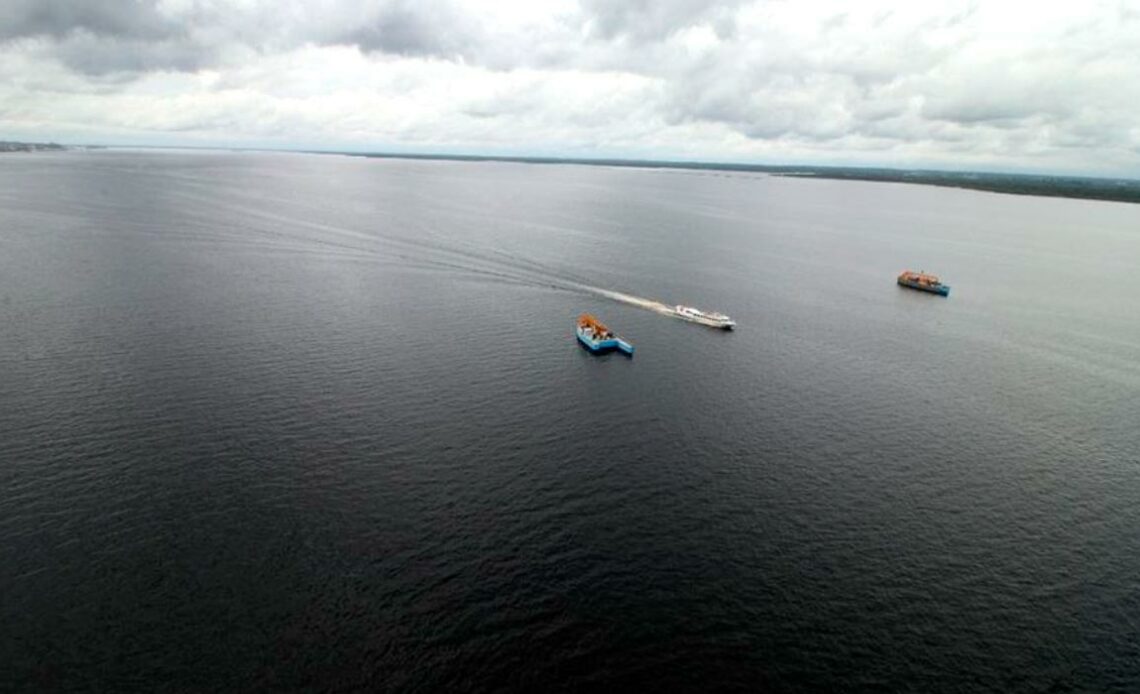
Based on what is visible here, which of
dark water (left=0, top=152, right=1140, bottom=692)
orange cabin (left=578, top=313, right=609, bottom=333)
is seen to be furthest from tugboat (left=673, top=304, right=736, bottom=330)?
orange cabin (left=578, top=313, right=609, bottom=333)

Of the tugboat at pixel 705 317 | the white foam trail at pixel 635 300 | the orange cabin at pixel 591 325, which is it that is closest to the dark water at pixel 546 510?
the orange cabin at pixel 591 325

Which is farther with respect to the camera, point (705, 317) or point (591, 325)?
point (705, 317)

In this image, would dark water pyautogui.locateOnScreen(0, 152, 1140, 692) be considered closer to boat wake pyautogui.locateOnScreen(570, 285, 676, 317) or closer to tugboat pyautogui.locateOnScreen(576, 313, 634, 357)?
tugboat pyautogui.locateOnScreen(576, 313, 634, 357)

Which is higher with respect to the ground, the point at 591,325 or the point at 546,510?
the point at 591,325

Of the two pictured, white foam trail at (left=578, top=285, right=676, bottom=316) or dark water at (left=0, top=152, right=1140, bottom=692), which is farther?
white foam trail at (left=578, top=285, right=676, bottom=316)

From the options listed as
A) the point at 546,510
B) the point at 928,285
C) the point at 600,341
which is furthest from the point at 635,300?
the point at 546,510

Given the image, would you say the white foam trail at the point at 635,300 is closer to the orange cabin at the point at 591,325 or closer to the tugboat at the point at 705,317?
the tugboat at the point at 705,317

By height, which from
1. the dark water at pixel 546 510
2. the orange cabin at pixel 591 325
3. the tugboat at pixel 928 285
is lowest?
the dark water at pixel 546 510

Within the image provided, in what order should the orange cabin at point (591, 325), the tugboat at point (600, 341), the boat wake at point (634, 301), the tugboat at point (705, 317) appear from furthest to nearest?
the boat wake at point (634, 301) < the tugboat at point (705, 317) < the orange cabin at point (591, 325) < the tugboat at point (600, 341)

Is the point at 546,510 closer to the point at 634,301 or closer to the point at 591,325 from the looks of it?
the point at 591,325

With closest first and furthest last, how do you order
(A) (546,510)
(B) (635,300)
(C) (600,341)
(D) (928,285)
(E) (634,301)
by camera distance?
(A) (546,510) → (C) (600,341) → (E) (634,301) → (B) (635,300) → (D) (928,285)
